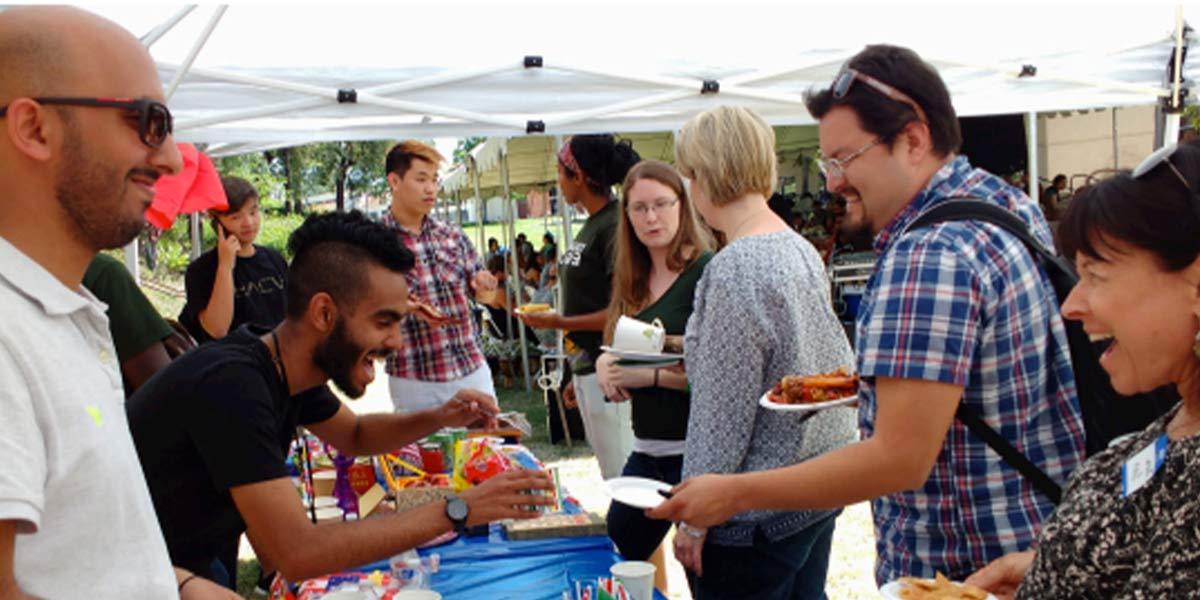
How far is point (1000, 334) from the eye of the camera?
5.26 feet

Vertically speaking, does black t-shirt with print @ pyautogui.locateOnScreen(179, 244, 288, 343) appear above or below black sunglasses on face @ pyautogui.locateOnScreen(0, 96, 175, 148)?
below

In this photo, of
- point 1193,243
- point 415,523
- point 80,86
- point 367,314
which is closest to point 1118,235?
point 1193,243

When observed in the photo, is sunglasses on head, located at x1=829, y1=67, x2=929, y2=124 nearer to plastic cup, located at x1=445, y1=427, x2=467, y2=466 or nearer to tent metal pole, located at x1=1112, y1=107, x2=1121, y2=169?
plastic cup, located at x1=445, y1=427, x2=467, y2=466

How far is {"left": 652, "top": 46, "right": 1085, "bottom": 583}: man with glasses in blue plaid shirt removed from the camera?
5.20 ft

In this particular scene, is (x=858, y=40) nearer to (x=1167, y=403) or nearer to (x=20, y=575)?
(x=1167, y=403)

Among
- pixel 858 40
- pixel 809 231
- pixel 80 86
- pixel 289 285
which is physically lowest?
pixel 809 231

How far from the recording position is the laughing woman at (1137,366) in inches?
45.8

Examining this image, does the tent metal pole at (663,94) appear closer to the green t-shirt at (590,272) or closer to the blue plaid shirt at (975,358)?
the green t-shirt at (590,272)

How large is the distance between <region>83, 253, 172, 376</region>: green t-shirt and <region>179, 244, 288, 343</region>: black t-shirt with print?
4.77 ft

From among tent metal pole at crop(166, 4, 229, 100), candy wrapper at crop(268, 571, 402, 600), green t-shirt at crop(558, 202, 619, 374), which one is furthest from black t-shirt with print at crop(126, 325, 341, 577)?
tent metal pole at crop(166, 4, 229, 100)

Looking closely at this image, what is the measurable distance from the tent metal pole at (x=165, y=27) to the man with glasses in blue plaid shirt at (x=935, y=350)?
10.4 ft

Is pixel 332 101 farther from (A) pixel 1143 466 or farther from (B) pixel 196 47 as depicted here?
(A) pixel 1143 466

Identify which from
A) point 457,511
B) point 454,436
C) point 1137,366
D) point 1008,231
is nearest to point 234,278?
point 454,436

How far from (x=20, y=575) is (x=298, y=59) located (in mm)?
3882
